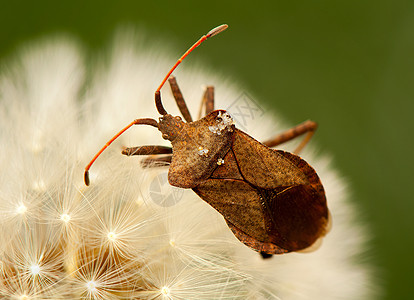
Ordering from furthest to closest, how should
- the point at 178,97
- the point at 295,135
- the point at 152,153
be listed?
the point at 295,135
the point at 178,97
the point at 152,153

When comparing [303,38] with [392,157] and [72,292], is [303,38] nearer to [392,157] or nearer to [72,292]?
[392,157]

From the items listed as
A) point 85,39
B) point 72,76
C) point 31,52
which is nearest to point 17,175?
point 72,76

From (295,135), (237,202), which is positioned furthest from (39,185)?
(295,135)

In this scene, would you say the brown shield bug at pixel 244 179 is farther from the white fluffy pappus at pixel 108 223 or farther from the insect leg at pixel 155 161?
the white fluffy pappus at pixel 108 223

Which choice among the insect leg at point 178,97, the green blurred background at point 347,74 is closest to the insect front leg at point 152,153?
the insect leg at point 178,97

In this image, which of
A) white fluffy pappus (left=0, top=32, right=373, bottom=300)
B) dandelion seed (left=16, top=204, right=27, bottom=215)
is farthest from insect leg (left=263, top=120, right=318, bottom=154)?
dandelion seed (left=16, top=204, right=27, bottom=215)

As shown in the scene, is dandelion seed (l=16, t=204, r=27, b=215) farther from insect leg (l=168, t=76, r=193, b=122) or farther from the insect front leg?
insect leg (l=168, t=76, r=193, b=122)

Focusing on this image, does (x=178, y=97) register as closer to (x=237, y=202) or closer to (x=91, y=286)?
(x=237, y=202)
